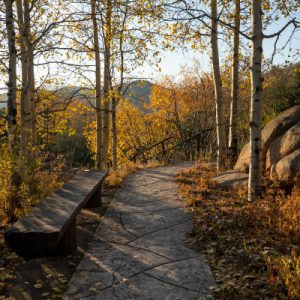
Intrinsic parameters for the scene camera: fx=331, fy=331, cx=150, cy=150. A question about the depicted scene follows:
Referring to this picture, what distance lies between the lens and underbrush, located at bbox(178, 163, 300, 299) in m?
3.50

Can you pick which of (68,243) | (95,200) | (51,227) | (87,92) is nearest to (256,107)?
(95,200)

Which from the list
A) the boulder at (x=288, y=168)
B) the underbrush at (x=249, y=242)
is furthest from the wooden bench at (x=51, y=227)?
the boulder at (x=288, y=168)

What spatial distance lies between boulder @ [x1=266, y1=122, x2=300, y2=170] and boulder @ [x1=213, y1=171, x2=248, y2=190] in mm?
615

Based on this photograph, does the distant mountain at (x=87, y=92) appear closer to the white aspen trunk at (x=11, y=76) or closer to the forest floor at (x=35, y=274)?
the white aspen trunk at (x=11, y=76)

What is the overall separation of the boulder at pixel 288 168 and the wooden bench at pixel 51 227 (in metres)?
3.77

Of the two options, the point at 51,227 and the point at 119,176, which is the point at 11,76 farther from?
the point at 119,176

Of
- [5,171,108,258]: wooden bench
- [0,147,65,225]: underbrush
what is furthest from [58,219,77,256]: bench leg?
[0,147,65,225]: underbrush

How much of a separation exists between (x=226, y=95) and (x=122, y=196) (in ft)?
50.1

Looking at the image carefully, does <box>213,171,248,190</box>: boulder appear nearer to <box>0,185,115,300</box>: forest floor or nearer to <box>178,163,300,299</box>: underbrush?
<box>178,163,300,299</box>: underbrush

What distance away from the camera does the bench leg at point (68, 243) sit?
4.60m

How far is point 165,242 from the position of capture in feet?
16.6

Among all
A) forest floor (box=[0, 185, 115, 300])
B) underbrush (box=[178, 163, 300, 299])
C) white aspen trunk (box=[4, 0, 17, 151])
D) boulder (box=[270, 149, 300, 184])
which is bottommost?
forest floor (box=[0, 185, 115, 300])

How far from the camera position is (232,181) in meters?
7.80

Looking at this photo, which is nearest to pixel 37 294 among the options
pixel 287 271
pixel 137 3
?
pixel 287 271
